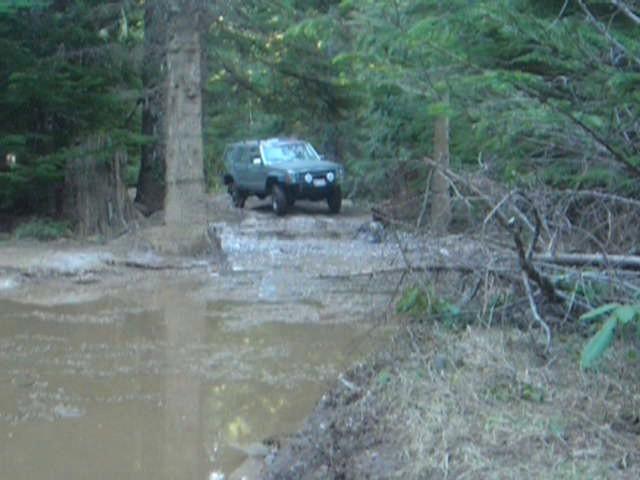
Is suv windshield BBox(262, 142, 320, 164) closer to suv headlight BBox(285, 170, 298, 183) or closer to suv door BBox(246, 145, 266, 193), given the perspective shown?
suv door BBox(246, 145, 266, 193)

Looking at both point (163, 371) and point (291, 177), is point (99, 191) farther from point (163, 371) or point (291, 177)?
point (163, 371)

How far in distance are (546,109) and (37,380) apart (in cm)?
503

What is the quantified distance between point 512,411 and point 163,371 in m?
4.44

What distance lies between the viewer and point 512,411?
21.3ft

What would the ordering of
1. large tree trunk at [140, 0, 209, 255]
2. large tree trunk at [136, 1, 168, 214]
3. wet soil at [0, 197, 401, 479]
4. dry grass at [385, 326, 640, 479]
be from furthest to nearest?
large tree trunk at [136, 1, 168, 214] < large tree trunk at [140, 0, 209, 255] < wet soil at [0, 197, 401, 479] < dry grass at [385, 326, 640, 479]

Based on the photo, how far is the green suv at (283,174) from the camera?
82.1ft

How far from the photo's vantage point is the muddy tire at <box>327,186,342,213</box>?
83.4 feet

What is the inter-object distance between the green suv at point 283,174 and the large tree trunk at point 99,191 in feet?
18.0

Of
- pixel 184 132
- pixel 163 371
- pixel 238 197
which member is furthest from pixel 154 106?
pixel 163 371

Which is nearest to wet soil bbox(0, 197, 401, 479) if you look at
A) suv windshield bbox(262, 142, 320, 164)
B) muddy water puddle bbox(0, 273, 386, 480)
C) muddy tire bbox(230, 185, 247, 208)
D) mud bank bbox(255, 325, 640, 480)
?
muddy water puddle bbox(0, 273, 386, 480)

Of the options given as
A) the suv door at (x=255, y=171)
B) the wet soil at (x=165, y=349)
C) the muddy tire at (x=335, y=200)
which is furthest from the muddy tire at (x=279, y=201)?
the wet soil at (x=165, y=349)

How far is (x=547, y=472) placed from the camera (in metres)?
5.54

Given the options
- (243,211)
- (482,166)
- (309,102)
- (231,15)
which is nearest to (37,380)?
(482,166)

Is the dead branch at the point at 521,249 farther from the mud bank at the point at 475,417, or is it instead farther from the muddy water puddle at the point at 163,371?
the muddy water puddle at the point at 163,371
